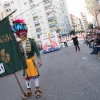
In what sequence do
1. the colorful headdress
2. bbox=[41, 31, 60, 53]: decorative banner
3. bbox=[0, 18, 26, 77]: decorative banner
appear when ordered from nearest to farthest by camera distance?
bbox=[0, 18, 26, 77]: decorative banner, the colorful headdress, bbox=[41, 31, 60, 53]: decorative banner

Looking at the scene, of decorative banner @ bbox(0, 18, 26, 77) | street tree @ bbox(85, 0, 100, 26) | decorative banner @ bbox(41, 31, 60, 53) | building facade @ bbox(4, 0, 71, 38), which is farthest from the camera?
building facade @ bbox(4, 0, 71, 38)

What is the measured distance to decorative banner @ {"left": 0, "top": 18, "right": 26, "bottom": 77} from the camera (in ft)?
16.6

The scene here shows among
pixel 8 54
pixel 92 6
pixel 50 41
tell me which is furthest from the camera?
pixel 92 6

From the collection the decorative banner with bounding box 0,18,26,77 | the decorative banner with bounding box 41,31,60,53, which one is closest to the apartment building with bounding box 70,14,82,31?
the decorative banner with bounding box 41,31,60,53

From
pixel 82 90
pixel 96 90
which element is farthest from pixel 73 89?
pixel 96 90

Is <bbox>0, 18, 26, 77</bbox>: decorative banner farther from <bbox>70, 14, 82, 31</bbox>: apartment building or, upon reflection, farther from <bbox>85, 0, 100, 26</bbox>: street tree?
<bbox>70, 14, 82, 31</bbox>: apartment building

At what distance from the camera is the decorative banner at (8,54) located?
5074 mm

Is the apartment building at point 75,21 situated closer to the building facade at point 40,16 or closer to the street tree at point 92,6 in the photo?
the building facade at point 40,16

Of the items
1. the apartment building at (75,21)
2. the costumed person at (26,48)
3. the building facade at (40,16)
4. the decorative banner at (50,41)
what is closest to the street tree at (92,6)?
the decorative banner at (50,41)

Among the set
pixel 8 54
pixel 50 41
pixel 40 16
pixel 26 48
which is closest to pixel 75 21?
pixel 40 16

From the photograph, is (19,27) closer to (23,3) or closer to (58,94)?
(58,94)

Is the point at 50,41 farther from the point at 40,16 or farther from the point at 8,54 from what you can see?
the point at 40,16

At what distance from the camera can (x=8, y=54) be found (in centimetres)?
514

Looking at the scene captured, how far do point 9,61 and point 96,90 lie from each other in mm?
2342
